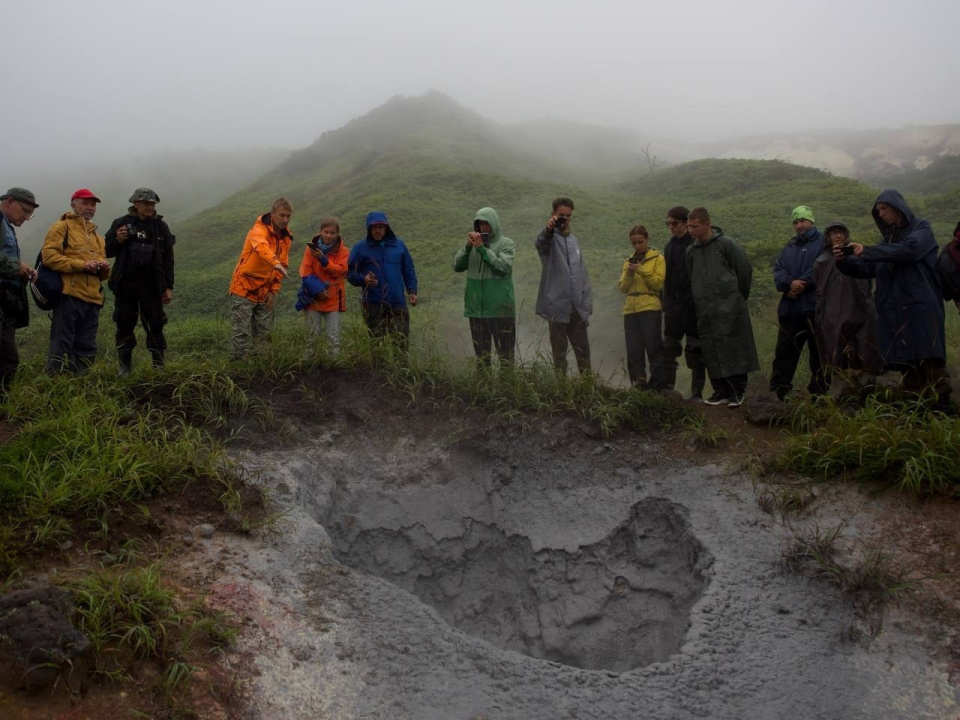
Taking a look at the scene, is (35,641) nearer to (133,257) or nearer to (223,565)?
(223,565)

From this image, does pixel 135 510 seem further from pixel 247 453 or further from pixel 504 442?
pixel 504 442

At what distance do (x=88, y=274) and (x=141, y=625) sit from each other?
3.77 metres

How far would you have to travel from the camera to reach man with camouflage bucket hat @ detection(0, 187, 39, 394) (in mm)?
5278

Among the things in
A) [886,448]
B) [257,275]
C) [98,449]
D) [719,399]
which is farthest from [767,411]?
[98,449]

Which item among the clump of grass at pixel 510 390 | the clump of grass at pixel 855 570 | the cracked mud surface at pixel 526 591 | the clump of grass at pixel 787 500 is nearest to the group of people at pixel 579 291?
the clump of grass at pixel 510 390

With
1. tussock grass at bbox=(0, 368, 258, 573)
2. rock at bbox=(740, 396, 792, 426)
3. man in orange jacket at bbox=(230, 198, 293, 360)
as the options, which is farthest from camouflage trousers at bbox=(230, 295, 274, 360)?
rock at bbox=(740, 396, 792, 426)

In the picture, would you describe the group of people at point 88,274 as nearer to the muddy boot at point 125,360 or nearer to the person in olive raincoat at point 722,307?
the muddy boot at point 125,360

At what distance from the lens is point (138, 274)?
6051 millimetres

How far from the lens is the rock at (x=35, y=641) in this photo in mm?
2824

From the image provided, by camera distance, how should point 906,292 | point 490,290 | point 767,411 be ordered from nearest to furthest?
point 906,292 < point 767,411 < point 490,290

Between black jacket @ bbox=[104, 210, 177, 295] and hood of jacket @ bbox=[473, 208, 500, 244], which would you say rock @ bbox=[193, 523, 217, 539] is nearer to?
black jacket @ bbox=[104, 210, 177, 295]

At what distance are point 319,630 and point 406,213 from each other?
50.2 feet

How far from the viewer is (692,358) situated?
20.9ft

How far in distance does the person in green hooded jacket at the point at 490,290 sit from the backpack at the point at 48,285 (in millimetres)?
3224
